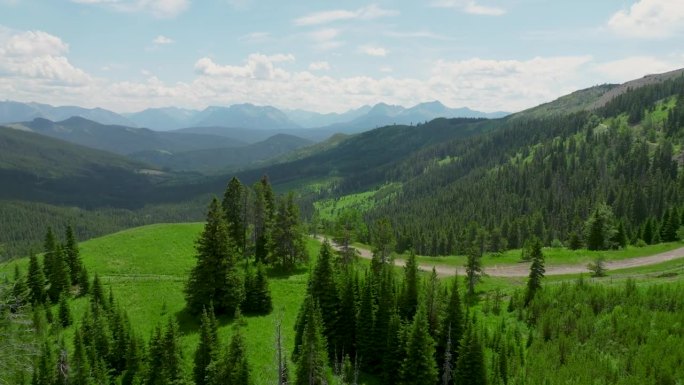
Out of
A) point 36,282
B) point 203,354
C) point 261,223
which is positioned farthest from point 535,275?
point 36,282

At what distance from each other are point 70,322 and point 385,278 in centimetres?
4719

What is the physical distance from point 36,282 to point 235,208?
109 feet

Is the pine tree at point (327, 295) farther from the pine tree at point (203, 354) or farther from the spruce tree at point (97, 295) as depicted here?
the spruce tree at point (97, 295)

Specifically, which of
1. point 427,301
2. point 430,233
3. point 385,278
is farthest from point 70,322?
point 430,233

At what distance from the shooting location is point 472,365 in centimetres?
4338

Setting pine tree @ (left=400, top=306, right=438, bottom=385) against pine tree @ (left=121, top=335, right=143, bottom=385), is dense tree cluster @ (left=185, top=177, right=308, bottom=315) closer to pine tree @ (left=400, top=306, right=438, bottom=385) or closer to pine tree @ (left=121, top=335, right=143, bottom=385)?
pine tree @ (left=121, top=335, right=143, bottom=385)

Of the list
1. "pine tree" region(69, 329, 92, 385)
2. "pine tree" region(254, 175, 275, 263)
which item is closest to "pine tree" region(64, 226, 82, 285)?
"pine tree" region(69, 329, 92, 385)

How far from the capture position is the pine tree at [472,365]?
141 ft

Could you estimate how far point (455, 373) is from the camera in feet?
146

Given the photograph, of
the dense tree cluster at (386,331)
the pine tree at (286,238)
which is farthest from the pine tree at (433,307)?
the pine tree at (286,238)

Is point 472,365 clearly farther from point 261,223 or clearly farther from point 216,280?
point 261,223

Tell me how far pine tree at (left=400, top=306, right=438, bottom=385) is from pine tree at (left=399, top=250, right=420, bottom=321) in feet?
32.2

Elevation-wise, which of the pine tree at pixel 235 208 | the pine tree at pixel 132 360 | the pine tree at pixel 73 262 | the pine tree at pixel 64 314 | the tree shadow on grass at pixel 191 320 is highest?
the pine tree at pixel 235 208

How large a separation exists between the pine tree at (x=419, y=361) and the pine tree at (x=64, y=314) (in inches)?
1988
